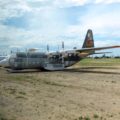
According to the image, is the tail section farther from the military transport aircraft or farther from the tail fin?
the military transport aircraft

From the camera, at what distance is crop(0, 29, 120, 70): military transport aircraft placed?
4522 centimetres

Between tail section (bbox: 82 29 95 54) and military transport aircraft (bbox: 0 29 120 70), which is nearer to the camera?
military transport aircraft (bbox: 0 29 120 70)

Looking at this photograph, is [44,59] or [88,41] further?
[88,41]

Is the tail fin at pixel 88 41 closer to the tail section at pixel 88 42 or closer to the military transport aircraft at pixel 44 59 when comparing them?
the tail section at pixel 88 42

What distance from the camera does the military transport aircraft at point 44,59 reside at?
Answer: 45219mm

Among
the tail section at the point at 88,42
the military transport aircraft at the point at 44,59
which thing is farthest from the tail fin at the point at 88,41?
the military transport aircraft at the point at 44,59

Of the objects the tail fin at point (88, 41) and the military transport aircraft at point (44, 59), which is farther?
the tail fin at point (88, 41)

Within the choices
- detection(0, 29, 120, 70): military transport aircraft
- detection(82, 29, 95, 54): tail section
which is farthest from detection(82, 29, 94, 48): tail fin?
detection(0, 29, 120, 70): military transport aircraft

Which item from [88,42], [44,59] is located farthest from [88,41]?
[44,59]

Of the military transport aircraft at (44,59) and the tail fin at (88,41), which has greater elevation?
the tail fin at (88,41)

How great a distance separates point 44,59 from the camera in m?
47.7

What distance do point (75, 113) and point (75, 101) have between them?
3.17 m

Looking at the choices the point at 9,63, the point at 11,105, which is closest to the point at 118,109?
the point at 11,105

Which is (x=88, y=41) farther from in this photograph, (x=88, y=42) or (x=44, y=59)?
(x=44, y=59)
